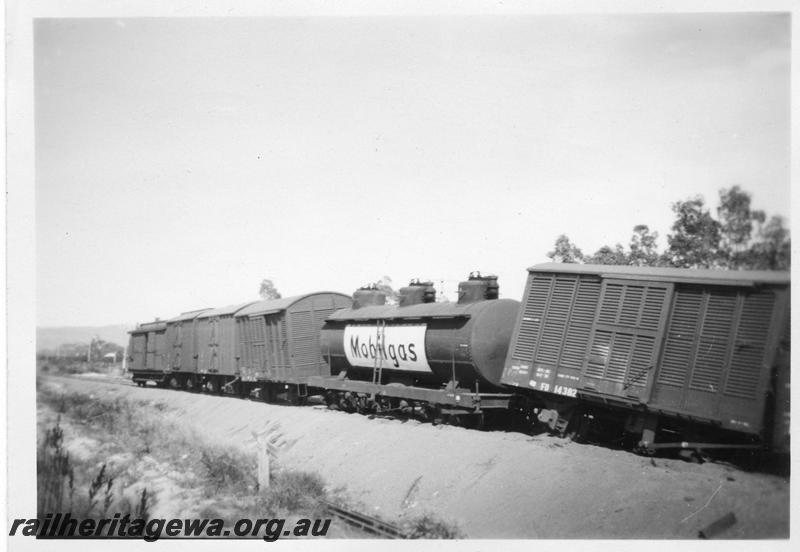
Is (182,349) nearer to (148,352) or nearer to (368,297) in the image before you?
(148,352)

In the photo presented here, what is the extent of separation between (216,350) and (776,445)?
66.3ft

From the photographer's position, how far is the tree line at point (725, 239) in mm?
10328

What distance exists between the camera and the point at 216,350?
82.5 ft

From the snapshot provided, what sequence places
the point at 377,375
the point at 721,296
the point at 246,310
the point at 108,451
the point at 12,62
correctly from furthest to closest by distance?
the point at 246,310, the point at 377,375, the point at 108,451, the point at 12,62, the point at 721,296

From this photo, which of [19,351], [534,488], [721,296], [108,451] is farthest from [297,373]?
[721,296]

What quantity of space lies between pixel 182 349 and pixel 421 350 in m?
16.2

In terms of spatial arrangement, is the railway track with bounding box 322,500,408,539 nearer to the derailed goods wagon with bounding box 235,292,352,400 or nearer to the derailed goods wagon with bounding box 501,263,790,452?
the derailed goods wagon with bounding box 501,263,790,452

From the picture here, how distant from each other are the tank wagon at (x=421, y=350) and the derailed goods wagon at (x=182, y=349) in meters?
9.70

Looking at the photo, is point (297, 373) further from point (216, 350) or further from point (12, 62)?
point (12, 62)

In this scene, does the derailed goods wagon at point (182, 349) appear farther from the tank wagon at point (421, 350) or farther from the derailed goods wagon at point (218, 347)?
the tank wagon at point (421, 350)

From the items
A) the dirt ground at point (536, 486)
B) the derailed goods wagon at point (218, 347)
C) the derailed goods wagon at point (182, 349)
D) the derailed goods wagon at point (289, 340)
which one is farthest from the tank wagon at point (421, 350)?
the derailed goods wagon at point (182, 349)

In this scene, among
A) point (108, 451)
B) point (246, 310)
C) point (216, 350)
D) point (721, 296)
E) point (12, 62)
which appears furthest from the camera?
point (216, 350)

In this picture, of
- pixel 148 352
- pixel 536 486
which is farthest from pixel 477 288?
pixel 148 352
